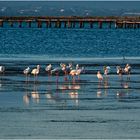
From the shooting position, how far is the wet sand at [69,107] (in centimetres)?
2198

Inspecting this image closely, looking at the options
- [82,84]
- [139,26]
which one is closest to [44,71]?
[82,84]

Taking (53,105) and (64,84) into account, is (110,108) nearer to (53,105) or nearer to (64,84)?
(53,105)

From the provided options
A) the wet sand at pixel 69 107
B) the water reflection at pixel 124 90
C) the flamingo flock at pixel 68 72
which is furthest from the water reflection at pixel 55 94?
the flamingo flock at pixel 68 72

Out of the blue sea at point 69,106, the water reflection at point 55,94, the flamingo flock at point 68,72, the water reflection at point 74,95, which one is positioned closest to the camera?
the blue sea at point 69,106

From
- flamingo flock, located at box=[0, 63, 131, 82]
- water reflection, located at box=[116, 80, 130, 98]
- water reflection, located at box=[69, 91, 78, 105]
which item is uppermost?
water reflection, located at box=[69, 91, 78, 105]

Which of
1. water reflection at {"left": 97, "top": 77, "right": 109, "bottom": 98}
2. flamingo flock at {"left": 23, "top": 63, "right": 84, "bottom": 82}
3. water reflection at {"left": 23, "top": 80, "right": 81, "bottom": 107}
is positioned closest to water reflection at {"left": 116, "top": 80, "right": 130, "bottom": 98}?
water reflection at {"left": 97, "top": 77, "right": 109, "bottom": 98}

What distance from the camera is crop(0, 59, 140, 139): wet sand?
22.0m

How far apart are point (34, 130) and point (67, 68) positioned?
14.4m

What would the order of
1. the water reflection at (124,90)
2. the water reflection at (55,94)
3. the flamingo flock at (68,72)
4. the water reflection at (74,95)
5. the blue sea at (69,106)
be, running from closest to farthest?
the blue sea at (69,106) < the water reflection at (55,94) < the water reflection at (74,95) < the water reflection at (124,90) < the flamingo flock at (68,72)

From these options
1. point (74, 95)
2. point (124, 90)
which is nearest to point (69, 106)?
point (74, 95)

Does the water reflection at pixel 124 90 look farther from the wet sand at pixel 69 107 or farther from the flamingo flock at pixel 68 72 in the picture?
the flamingo flock at pixel 68 72

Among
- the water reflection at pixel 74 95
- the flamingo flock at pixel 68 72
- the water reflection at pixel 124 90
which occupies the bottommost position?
the flamingo flock at pixel 68 72

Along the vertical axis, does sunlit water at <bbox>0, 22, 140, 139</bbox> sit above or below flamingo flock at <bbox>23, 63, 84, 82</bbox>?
above

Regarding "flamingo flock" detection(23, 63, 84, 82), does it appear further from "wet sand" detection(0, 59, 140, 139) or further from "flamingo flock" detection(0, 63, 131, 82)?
"wet sand" detection(0, 59, 140, 139)
